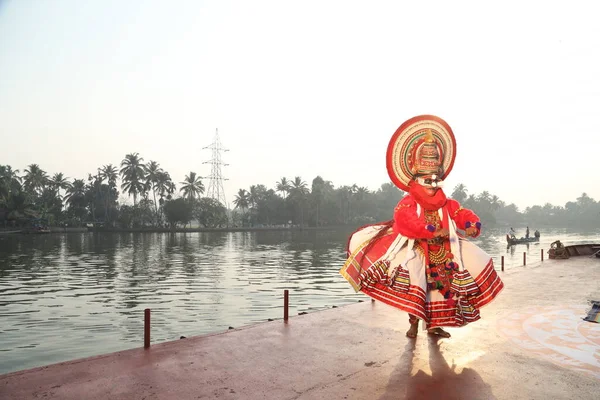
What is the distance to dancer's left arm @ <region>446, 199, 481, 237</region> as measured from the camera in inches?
234

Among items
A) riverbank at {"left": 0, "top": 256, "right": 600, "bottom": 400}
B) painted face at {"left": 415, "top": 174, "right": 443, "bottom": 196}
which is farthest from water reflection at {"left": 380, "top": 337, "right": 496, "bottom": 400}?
painted face at {"left": 415, "top": 174, "right": 443, "bottom": 196}

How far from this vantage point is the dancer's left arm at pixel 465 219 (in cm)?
594

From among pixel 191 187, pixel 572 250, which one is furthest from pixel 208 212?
pixel 572 250

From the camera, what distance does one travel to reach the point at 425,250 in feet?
19.6

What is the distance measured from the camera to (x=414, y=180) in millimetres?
6277

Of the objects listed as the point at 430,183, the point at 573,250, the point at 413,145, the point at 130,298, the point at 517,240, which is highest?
the point at 413,145

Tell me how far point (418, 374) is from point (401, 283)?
1.25m

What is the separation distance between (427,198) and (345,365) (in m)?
2.54

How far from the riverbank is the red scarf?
1964mm

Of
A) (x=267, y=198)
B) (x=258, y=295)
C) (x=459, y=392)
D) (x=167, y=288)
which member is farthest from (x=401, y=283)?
(x=267, y=198)

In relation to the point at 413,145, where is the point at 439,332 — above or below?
below

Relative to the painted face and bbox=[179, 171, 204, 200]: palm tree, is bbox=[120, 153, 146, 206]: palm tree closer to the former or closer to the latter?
bbox=[179, 171, 204, 200]: palm tree

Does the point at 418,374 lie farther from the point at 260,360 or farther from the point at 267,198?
the point at 267,198

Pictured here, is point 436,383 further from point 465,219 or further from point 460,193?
point 460,193
